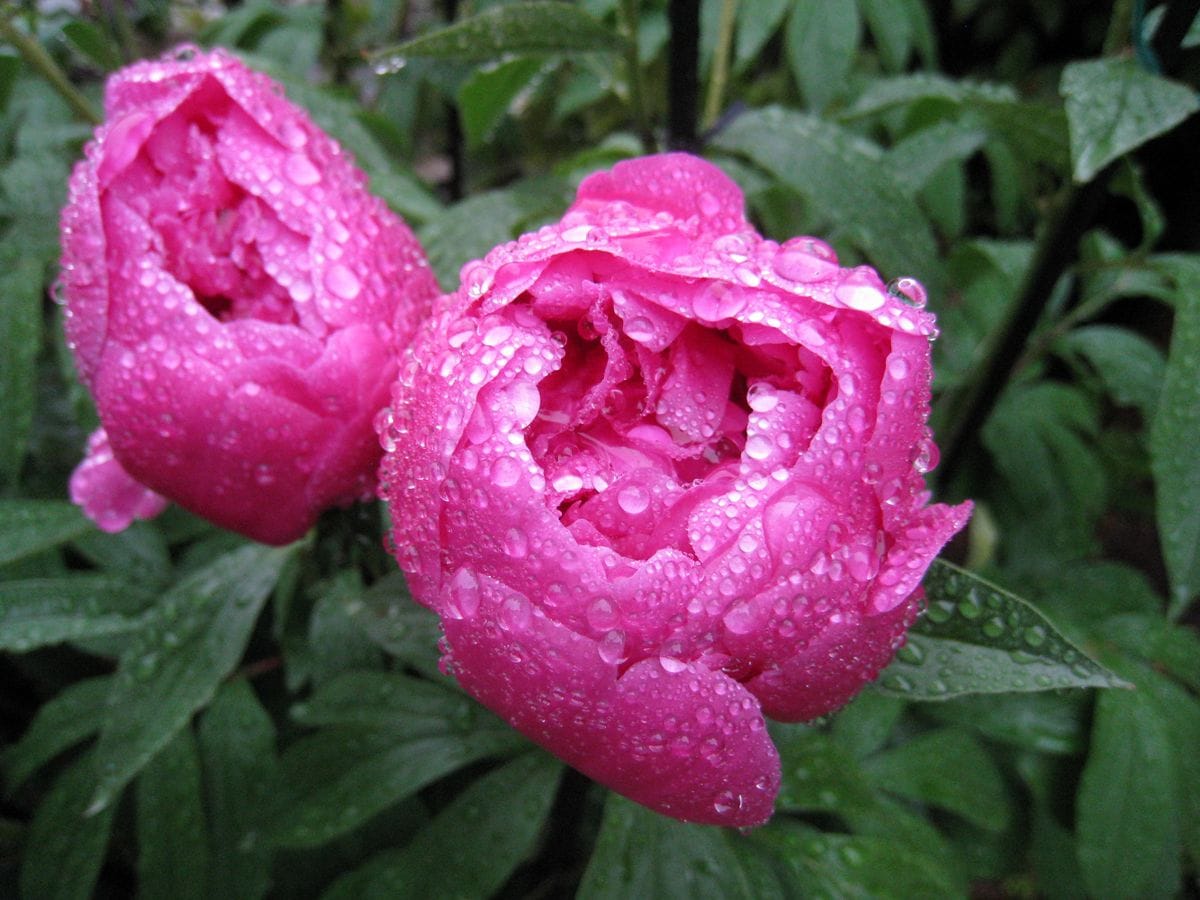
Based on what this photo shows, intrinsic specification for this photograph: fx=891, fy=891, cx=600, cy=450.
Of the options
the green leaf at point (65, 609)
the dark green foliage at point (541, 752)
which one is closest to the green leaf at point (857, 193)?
the dark green foliage at point (541, 752)

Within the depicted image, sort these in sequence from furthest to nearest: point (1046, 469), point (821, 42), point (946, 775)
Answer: point (1046, 469), point (821, 42), point (946, 775)

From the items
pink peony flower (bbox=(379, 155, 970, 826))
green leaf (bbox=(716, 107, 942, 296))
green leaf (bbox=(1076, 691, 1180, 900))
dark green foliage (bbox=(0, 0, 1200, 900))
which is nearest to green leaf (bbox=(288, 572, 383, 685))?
dark green foliage (bbox=(0, 0, 1200, 900))

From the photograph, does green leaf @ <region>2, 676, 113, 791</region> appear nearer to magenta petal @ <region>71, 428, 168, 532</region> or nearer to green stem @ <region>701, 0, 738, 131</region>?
magenta petal @ <region>71, 428, 168, 532</region>

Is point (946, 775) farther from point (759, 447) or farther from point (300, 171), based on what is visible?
point (300, 171)

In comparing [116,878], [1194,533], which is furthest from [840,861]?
[116,878]

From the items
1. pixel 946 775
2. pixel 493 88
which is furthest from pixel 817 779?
pixel 493 88

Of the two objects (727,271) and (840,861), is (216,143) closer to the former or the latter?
(727,271)
